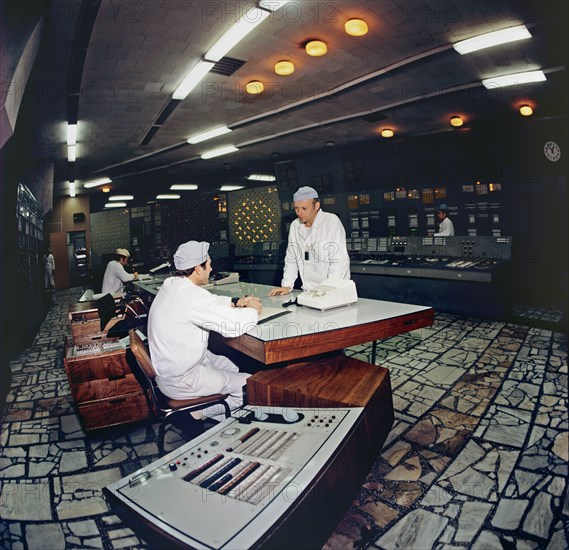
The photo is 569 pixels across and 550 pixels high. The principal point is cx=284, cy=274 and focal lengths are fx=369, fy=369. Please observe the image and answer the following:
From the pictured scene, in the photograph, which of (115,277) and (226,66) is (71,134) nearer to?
(115,277)

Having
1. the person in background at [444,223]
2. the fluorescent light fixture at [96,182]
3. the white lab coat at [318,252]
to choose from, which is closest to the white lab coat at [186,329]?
the white lab coat at [318,252]

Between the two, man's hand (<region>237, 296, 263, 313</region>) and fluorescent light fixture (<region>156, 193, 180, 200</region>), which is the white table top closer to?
man's hand (<region>237, 296, 263, 313</region>)

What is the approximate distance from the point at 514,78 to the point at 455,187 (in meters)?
2.48

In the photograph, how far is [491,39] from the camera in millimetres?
4168

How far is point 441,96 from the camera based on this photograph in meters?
5.88

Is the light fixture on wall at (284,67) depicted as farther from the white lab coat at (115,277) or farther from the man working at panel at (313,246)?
the white lab coat at (115,277)

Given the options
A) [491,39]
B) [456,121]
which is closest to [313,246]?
[491,39]

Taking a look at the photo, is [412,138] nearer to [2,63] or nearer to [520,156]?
[520,156]

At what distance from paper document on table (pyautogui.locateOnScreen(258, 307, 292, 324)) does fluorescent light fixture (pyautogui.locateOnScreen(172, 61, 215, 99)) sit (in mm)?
3564

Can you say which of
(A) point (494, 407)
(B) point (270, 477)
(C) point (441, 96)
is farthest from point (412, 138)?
(B) point (270, 477)

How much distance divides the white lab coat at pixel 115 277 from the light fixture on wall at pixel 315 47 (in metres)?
4.15

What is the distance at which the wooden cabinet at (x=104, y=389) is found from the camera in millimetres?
2709

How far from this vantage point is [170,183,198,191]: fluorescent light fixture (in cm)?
1396

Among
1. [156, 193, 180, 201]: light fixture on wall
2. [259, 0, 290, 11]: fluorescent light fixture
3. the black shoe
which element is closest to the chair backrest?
the black shoe
